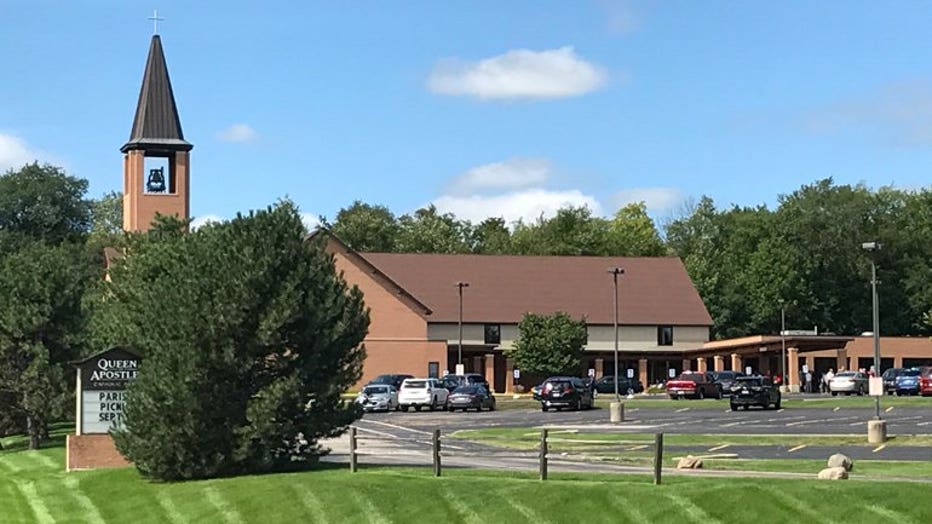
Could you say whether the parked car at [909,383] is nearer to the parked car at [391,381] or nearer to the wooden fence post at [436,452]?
the parked car at [391,381]

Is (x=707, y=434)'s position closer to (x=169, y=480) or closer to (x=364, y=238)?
(x=169, y=480)

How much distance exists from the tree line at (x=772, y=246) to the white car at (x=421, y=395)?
49.8m

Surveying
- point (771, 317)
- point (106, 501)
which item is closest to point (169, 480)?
point (106, 501)

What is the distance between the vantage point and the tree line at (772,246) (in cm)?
12169

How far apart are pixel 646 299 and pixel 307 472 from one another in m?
79.3

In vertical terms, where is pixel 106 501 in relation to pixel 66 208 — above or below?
below

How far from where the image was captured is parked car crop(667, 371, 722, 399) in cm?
7781

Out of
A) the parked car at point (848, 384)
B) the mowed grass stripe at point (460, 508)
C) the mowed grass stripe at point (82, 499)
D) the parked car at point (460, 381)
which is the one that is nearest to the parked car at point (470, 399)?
the parked car at point (460, 381)

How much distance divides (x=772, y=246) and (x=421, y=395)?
201 feet

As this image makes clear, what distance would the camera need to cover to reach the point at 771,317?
121 metres

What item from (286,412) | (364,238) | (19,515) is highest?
(364,238)

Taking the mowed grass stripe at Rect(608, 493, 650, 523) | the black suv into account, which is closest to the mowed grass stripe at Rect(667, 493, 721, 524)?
the mowed grass stripe at Rect(608, 493, 650, 523)

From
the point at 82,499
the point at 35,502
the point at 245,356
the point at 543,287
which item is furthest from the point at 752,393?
the point at 543,287

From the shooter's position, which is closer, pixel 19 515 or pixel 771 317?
pixel 19 515
